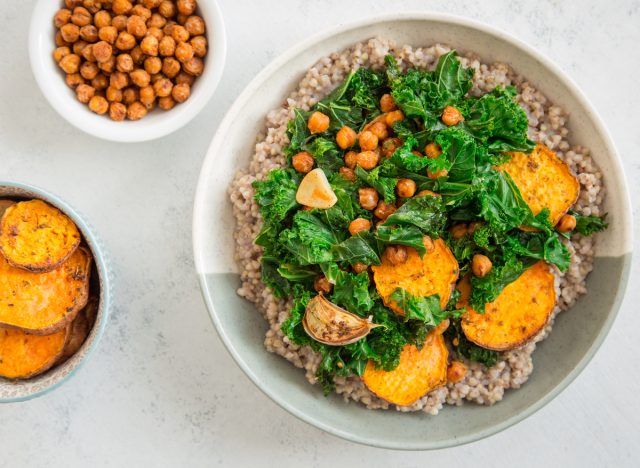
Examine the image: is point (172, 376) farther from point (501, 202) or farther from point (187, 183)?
point (501, 202)

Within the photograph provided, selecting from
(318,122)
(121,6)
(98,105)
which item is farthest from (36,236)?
(318,122)

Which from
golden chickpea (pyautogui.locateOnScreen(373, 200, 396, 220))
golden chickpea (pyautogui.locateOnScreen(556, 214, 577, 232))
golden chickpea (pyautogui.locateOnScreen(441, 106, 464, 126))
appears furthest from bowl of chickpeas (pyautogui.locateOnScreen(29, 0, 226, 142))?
golden chickpea (pyautogui.locateOnScreen(556, 214, 577, 232))

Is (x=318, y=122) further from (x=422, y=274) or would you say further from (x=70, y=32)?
(x=70, y=32)

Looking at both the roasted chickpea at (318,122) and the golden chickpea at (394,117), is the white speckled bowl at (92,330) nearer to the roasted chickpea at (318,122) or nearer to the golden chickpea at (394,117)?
the roasted chickpea at (318,122)

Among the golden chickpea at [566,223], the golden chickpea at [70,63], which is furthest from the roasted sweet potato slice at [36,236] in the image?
the golden chickpea at [566,223]

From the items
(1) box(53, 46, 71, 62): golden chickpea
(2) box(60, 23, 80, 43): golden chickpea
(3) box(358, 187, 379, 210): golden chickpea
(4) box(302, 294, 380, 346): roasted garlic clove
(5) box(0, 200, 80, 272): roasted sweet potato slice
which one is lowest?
(5) box(0, 200, 80, 272): roasted sweet potato slice

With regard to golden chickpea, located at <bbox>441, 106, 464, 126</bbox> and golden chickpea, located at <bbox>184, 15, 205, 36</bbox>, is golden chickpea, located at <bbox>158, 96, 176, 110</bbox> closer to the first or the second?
golden chickpea, located at <bbox>184, 15, 205, 36</bbox>
